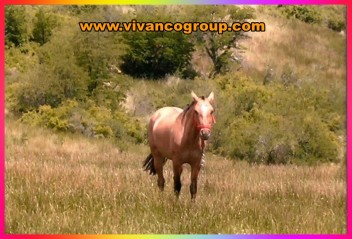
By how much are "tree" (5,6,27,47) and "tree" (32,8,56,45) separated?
6.26ft

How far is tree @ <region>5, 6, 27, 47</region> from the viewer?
27.5m

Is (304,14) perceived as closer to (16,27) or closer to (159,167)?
(16,27)

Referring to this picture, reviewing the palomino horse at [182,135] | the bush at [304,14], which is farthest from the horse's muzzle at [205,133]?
the bush at [304,14]

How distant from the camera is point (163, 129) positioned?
9.25 metres

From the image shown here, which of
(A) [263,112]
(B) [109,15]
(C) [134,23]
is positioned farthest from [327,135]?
(C) [134,23]

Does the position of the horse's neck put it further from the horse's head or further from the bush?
the bush

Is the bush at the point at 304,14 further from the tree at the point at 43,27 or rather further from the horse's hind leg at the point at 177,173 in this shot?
the horse's hind leg at the point at 177,173

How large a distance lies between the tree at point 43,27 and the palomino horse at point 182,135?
2377 centimetres

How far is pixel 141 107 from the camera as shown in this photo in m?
28.3

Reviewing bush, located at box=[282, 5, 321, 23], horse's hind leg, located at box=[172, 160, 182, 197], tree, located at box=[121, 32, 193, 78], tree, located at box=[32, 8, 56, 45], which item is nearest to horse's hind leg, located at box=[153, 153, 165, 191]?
horse's hind leg, located at box=[172, 160, 182, 197]

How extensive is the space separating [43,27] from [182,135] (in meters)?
26.0

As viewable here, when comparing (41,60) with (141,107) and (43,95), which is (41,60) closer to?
(43,95)

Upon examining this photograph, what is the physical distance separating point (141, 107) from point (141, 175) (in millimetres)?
17724

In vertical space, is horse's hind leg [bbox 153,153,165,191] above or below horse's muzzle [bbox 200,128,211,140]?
below
